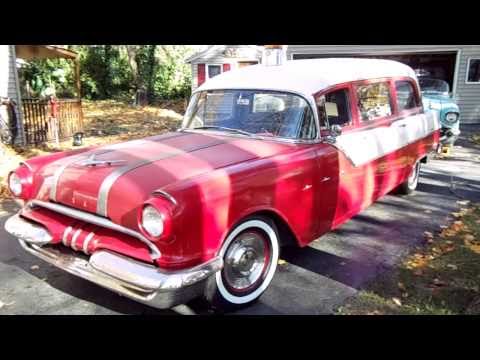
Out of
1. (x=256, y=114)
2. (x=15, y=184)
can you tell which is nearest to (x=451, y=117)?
(x=256, y=114)

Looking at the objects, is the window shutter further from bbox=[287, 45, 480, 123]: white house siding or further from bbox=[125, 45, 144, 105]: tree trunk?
bbox=[287, 45, 480, 123]: white house siding

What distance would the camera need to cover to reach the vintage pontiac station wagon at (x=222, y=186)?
8.95ft

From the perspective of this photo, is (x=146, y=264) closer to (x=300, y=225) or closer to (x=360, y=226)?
(x=300, y=225)

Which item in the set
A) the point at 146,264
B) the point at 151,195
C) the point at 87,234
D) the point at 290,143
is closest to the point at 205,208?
the point at 151,195

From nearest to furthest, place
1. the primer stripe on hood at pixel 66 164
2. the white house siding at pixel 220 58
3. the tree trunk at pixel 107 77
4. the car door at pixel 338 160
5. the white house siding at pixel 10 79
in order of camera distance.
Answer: the primer stripe on hood at pixel 66 164 < the car door at pixel 338 160 < the white house siding at pixel 10 79 < the white house siding at pixel 220 58 < the tree trunk at pixel 107 77

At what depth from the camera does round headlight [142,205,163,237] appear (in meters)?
2.63

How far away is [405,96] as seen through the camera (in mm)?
5473

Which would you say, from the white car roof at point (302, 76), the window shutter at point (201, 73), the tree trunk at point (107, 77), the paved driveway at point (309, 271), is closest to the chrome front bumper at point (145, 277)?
the paved driveway at point (309, 271)

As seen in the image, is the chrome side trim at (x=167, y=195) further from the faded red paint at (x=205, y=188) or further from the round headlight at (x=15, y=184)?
the round headlight at (x=15, y=184)

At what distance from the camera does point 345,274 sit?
12.3 ft

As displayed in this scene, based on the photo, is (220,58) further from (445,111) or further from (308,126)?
(308,126)

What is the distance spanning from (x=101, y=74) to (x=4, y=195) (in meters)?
20.1

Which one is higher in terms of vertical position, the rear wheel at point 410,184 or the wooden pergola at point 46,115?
the wooden pergola at point 46,115

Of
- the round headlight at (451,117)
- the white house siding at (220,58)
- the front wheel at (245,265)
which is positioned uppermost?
the white house siding at (220,58)
